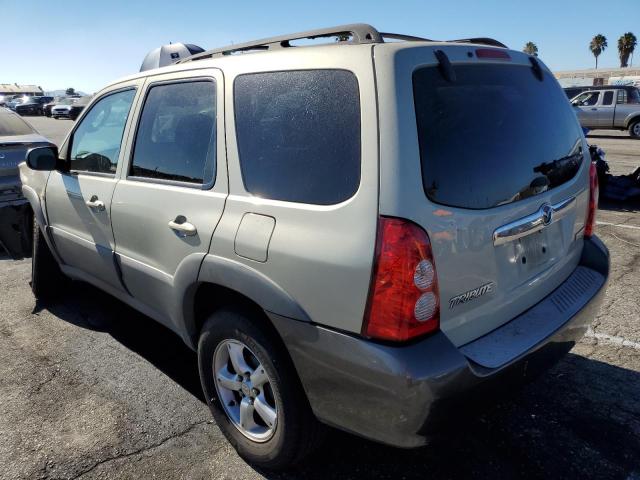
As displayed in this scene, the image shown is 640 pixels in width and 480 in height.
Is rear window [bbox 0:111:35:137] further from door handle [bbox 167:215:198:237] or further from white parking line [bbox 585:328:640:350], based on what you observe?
white parking line [bbox 585:328:640:350]

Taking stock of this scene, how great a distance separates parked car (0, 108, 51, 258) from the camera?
17.7 feet

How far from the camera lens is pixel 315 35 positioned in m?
2.39

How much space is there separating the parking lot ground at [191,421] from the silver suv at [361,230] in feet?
1.02

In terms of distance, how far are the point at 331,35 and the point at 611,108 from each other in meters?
19.7

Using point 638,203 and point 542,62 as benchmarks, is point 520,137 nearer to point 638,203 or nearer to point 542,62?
point 542,62

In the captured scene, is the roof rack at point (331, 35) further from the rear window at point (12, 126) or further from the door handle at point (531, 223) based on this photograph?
the rear window at point (12, 126)

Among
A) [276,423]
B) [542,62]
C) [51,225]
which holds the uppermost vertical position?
[542,62]

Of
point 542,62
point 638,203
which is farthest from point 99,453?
point 638,203

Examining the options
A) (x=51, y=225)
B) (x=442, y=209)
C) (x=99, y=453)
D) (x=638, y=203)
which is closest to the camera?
(x=442, y=209)

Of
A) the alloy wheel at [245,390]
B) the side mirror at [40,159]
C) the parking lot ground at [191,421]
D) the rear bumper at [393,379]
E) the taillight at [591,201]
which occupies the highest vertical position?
the side mirror at [40,159]

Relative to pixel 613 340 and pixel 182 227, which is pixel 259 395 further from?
pixel 613 340

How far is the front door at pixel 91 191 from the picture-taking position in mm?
3264

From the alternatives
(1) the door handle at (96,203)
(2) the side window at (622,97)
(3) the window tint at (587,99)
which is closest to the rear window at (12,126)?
(1) the door handle at (96,203)

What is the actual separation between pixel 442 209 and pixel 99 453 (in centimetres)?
208
